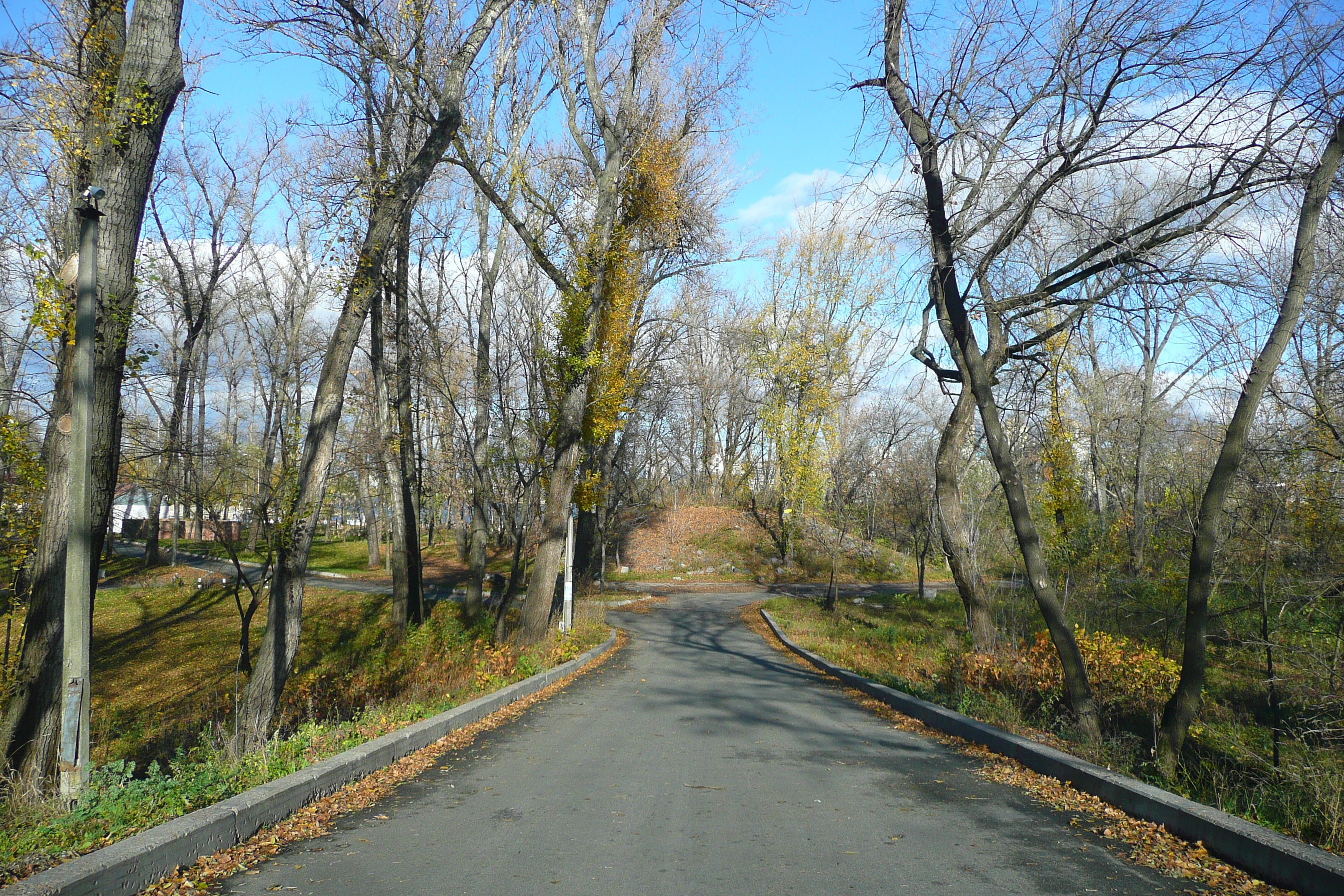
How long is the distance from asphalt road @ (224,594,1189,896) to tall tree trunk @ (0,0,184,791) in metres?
3.91

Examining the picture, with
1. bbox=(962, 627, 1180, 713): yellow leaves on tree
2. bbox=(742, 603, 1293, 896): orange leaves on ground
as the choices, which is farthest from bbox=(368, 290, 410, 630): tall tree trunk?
bbox=(742, 603, 1293, 896): orange leaves on ground

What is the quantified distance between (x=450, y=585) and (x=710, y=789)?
29323 mm

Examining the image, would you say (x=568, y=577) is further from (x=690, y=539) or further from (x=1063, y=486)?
(x=690, y=539)

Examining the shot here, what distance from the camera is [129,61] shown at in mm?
8211

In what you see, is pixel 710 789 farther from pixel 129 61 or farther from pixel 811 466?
pixel 811 466

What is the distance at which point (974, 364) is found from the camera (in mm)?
9062

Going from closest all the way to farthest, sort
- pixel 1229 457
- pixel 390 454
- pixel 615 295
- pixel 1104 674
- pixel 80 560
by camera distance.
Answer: pixel 80 560
pixel 1229 457
pixel 1104 674
pixel 615 295
pixel 390 454

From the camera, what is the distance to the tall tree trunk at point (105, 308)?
7.61 meters

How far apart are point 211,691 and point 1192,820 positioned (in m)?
19.9

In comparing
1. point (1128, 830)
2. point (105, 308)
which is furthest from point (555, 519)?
point (1128, 830)

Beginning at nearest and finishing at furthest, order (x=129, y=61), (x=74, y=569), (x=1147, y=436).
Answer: (x=74, y=569) < (x=129, y=61) < (x=1147, y=436)

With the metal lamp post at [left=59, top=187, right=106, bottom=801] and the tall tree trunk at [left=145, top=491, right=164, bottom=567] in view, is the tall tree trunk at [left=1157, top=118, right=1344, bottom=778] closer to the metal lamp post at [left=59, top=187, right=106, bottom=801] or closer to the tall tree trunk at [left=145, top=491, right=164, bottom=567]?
the metal lamp post at [left=59, top=187, right=106, bottom=801]

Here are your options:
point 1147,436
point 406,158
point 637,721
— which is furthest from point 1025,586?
point 406,158

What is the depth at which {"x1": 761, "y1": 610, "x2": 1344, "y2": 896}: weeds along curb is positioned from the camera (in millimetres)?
4348
